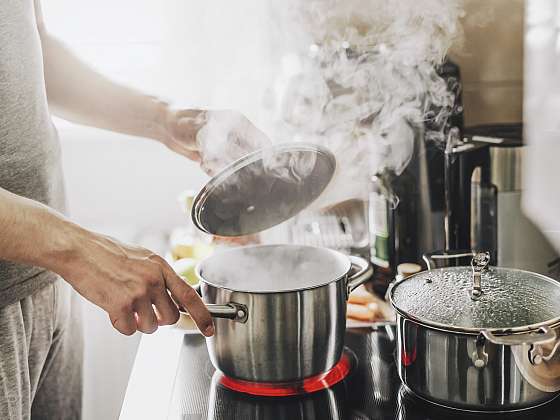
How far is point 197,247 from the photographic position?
1.68 m

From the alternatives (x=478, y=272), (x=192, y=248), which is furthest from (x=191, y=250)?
(x=478, y=272)

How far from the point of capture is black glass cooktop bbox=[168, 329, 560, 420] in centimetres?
93

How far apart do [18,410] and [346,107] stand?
0.83m

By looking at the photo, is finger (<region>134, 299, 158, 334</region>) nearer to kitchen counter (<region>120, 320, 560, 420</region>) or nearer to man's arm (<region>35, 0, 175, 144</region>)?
kitchen counter (<region>120, 320, 560, 420</region>)

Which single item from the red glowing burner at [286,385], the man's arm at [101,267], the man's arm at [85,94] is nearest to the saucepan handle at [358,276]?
the red glowing burner at [286,385]

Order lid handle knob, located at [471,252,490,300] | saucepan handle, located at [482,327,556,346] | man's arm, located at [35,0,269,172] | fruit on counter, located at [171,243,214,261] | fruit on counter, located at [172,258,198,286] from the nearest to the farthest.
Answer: saucepan handle, located at [482,327,556,346] → lid handle knob, located at [471,252,490,300] → man's arm, located at [35,0,269,172] → fruit on counter, located at [172,258,198,286] → fruit on counter, located at [171,243,214,261]

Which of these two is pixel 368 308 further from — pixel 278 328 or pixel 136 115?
pixel 136 115

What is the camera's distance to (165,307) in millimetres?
896

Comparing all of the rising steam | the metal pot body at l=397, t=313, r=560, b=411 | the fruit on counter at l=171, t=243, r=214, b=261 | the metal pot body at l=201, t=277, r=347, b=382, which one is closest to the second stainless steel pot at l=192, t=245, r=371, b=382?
the metal pot body at l=201, t=277, r=347, b=382

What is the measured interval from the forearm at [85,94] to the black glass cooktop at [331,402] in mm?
536

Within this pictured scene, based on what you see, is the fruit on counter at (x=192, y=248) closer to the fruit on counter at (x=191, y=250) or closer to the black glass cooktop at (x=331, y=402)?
the fruit on counter at (x=191, y=250)

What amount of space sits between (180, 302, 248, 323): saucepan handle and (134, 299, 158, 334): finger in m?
0.07

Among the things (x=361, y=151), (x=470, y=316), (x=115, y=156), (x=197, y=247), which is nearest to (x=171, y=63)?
(x=115, y=156)

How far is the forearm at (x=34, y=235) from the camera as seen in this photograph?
2.93 feet
